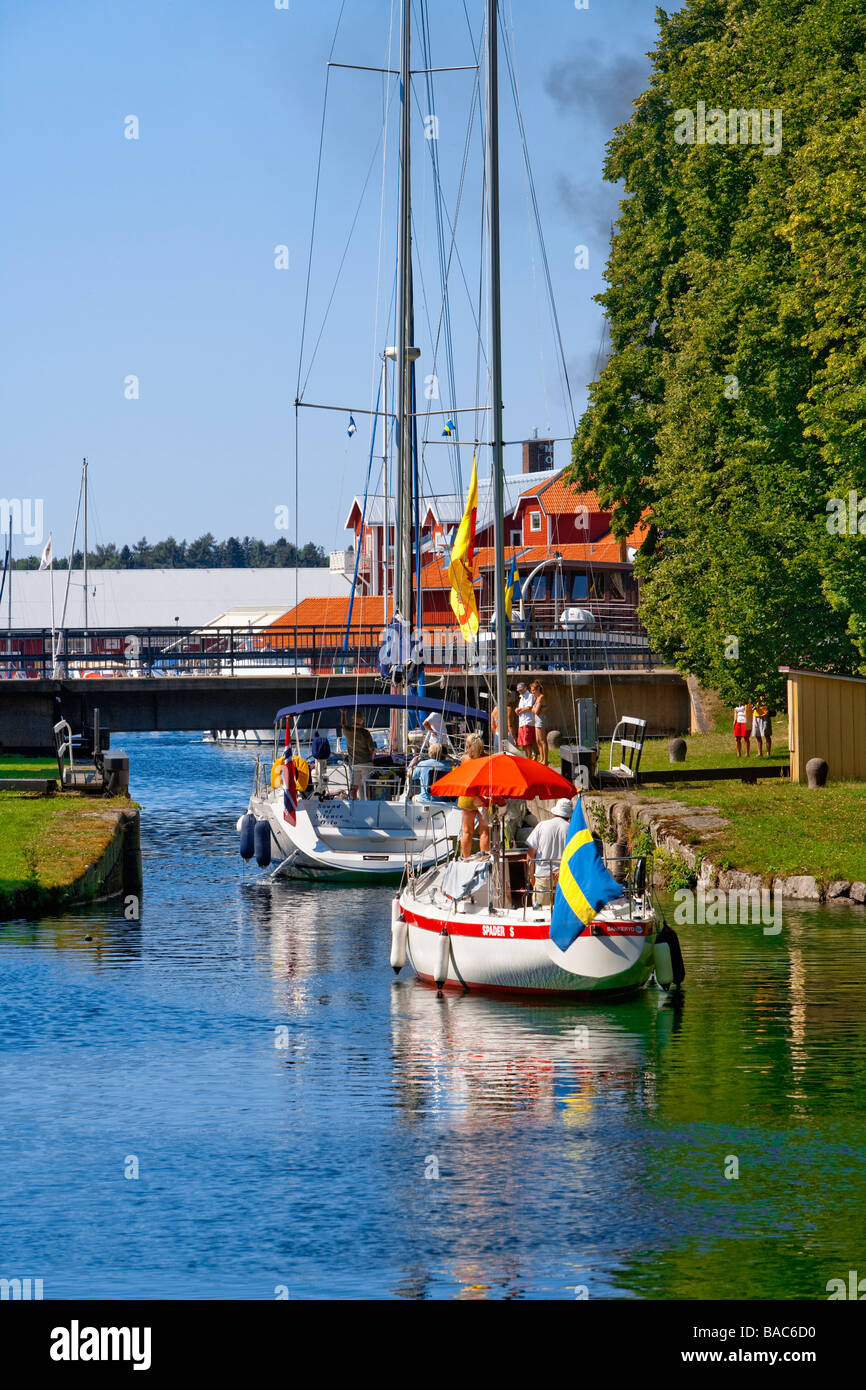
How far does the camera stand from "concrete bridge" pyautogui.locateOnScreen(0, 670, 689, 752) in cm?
5791

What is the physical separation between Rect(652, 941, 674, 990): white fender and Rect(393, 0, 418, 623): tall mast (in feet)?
58.9

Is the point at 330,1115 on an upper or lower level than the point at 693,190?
lower

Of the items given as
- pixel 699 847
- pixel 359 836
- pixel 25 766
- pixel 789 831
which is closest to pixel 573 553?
pixel 25 766

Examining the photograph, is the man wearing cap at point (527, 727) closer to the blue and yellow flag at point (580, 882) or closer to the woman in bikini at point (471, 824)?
the woman in bikini at point (471, 824)

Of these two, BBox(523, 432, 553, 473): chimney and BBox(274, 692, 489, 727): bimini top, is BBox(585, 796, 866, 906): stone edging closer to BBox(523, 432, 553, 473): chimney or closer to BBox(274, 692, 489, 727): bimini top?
BBox(274, 692, 489, 727): bimini top

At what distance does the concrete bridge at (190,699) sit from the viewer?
190 feet

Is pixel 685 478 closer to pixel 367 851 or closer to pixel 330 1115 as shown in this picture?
pixel 367 851

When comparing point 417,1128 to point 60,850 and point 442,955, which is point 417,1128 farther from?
point 60,850

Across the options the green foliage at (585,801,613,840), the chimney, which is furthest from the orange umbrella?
the chimney

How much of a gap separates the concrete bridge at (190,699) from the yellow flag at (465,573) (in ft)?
78.1

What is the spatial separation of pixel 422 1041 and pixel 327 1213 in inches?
248

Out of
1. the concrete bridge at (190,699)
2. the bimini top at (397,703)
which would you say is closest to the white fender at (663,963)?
the bimini top at (397,703)
